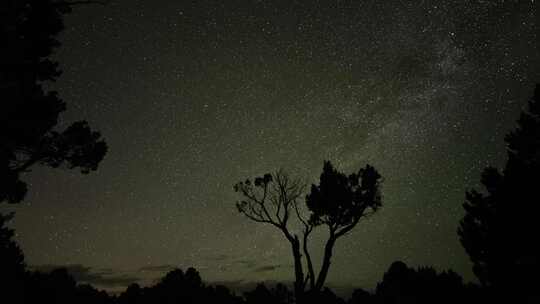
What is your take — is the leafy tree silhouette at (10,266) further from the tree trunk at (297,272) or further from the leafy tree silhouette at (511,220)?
the leafy tree silhouette at (511,220)

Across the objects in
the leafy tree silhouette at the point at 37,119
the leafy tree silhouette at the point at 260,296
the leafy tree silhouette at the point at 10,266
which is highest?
the leafy tree silhouette at the point at 37,119

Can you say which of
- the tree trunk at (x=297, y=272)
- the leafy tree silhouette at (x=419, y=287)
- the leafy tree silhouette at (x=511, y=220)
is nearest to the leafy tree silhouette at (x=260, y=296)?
the tree trunk at (x=297, y=272)

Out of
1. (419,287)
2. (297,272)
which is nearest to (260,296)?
(297,272)

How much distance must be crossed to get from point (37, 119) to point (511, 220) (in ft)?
65.1

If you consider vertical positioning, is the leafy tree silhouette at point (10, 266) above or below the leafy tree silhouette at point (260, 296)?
above

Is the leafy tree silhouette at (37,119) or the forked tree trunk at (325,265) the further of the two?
the forked tree trunk at (325,265)

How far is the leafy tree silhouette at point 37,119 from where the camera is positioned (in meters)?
13.0

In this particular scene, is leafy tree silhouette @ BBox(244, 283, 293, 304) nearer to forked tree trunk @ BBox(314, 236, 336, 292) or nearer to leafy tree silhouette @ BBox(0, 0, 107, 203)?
forked tree trunk @ BBox(314, 236, 336, 292)

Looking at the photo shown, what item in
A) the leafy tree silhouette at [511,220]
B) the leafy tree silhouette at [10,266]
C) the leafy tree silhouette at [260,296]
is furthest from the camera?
the leafy tree silhouette at [260,296]

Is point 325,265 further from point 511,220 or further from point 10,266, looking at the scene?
point 10,266

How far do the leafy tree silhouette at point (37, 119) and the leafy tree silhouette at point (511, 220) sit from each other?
17.3 metres

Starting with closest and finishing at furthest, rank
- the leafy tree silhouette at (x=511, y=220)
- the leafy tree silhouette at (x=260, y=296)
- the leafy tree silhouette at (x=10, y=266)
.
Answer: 1. the leafy tree silhouette at (x=10, y=266)
2. the leafy tree silhouette at (x=511, y=220)
3. the leafy tree silhouette at (x=260, y=296)

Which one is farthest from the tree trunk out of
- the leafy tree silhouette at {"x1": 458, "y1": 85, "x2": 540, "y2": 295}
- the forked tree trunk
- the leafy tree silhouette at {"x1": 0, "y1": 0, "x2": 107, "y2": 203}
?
the leafy tree silhouette at {"x1": 0, "y1": 0, "x2": 107, "y2": 203}

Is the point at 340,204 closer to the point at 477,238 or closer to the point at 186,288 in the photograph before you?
the point at 477,238
